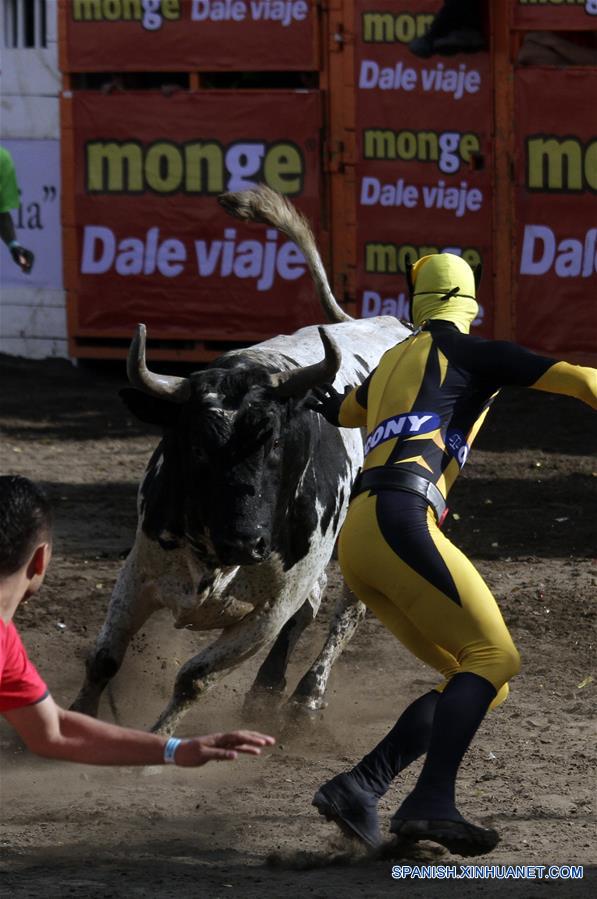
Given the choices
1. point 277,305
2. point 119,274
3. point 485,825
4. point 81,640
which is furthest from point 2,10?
point 485,825

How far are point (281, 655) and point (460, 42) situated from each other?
6531 millimetres

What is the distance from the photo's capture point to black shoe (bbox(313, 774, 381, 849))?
15.3 ft

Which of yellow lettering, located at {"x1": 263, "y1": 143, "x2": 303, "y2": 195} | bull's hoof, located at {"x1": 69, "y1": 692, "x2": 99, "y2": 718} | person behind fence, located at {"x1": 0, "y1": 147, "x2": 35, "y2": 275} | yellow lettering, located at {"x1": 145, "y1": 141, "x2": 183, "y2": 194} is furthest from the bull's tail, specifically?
yellow lettering, located at {"x1": 145, "y1": 141, "x2": 183, "y2": 194}

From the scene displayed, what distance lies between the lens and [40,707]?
3.64m

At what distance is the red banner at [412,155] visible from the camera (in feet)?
39.3

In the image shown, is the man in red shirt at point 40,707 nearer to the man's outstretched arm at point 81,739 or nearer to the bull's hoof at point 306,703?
the man's outstretched arm at point 81,739

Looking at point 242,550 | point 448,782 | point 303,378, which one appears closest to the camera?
point 448,782

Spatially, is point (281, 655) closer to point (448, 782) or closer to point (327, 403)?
point (327, 403)

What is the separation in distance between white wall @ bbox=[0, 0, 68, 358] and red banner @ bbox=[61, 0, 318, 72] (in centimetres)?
31

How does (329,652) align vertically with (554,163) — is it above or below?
below

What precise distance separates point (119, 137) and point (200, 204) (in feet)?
2.96

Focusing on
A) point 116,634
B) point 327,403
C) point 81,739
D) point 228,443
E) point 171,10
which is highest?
point 171,10

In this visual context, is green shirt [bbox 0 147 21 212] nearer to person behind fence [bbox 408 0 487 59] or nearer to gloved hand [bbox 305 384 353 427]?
person behind fence [bbox 408 0 487 59]

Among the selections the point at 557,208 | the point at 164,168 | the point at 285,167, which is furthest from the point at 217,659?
the point at 164,168
